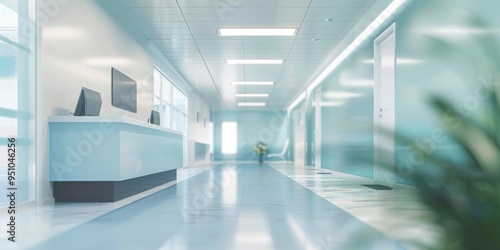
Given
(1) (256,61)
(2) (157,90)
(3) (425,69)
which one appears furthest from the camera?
(1) (256,61)

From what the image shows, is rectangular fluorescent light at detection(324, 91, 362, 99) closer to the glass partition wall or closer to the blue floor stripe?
the blue floor stripe

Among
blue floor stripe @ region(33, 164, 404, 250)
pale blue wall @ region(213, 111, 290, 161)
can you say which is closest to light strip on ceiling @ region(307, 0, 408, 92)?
blue floor stripe @ region(33, 164, 404, 250)

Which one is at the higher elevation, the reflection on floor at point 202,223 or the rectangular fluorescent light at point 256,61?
the rectangular fluorescent light at point 256,61

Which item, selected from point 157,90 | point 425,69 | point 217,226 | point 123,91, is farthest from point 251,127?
point 217,226

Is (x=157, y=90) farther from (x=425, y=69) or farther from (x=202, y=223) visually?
(x=202, y=223)

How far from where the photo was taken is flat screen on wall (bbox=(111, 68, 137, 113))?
5.94m

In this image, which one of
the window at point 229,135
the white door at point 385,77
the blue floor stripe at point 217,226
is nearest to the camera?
the blue floor stripe at point 217,226

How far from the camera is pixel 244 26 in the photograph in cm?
695

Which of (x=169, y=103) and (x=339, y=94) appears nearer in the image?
(x=339, y=94)

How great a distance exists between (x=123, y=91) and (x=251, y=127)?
682 inches

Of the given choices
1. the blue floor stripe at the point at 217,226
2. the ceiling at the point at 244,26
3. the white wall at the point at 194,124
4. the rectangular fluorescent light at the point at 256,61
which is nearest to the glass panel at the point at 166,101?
the ceiling at the point at 244,26

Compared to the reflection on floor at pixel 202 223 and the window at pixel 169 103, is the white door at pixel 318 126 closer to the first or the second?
the window at pixel 169 103

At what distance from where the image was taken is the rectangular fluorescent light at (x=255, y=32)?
23.7 feet

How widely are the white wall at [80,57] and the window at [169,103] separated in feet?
7.29
